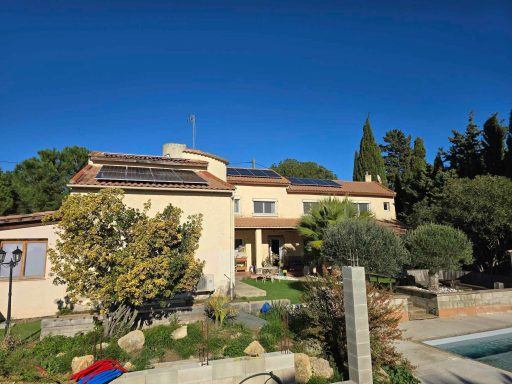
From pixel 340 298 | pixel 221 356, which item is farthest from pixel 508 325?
pixel 221 356

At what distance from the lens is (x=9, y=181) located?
26453mm

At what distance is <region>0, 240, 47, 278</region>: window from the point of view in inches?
516

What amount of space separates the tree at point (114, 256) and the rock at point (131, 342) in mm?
905

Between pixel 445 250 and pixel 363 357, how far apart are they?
1118 cm

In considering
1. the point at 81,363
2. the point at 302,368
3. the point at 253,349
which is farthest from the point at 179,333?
the point at 302,368

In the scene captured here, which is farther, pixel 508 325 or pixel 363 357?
pixel 508 325

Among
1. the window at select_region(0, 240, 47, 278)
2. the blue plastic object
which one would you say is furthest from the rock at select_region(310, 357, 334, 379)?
the window at select_region(0, 240, 47, 278)

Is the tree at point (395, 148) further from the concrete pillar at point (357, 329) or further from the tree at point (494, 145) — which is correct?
the concrete pillar at point (357, 329)

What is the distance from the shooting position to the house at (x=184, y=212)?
43.4 feet

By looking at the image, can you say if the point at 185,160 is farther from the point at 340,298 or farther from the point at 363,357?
the point at 363,357

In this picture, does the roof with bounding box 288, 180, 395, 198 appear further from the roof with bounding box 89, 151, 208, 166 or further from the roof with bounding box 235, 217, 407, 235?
the roof with bounding box 89, 151, 208, 166

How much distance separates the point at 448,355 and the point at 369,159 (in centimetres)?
4346

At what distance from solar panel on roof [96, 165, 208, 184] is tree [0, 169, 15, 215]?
43.3 feet

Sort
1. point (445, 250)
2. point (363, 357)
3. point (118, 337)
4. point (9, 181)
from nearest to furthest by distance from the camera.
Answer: point (363, 357)
point (118, 337)
point (445, 250)
point (9, 181)
